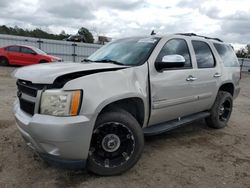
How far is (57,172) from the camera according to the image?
11.5ft

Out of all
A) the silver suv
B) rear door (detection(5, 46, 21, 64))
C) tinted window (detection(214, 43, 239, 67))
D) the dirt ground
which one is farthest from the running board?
rear door (detection(5, 46, 21, 64))

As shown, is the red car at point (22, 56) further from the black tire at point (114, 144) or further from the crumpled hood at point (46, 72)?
the black tire at point (114, 144)

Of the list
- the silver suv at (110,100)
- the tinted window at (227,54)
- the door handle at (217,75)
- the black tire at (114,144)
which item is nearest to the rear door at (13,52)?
the silver suv at (110,100)

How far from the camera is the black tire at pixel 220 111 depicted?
18.2ft

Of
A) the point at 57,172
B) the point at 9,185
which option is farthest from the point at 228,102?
the point at 9,185

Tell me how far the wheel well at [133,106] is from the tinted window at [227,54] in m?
2.64

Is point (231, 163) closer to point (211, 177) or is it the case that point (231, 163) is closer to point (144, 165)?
point (211, 177)

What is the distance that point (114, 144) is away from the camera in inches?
135

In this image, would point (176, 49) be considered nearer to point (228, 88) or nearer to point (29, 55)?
point (228, 88)

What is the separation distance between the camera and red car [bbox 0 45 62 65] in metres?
17.3

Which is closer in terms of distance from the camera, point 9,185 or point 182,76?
point 9,185

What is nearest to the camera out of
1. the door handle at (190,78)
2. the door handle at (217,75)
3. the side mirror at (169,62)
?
the side mirror at (169,62)

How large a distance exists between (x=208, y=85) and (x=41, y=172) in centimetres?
317

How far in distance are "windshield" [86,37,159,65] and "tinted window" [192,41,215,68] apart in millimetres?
1016
